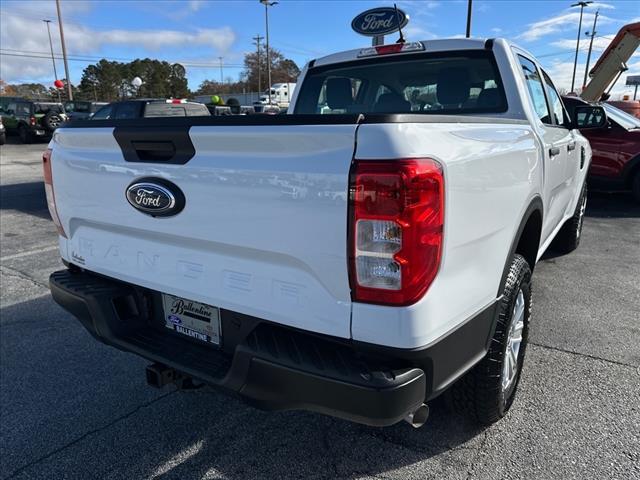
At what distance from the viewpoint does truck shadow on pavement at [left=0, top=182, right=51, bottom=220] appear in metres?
8.51

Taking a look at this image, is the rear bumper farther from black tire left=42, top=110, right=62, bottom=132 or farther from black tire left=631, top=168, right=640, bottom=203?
black tire left=42, top=110, right=62, bottom=132

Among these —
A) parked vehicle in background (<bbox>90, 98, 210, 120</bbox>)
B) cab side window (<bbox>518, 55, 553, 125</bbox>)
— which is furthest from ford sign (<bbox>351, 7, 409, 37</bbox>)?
parked vehicle in background (<bbox>90, 98, 210, 120</bbox>)

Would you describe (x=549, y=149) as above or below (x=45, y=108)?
below

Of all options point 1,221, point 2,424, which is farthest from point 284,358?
point 1,221

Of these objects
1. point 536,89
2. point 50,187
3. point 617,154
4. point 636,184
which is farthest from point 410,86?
point 636,184

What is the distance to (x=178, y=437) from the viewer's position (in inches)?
100

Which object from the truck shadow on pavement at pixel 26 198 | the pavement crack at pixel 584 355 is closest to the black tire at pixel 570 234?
the pavement crack at pixel 584 355

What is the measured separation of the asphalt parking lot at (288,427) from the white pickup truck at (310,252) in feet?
0.84

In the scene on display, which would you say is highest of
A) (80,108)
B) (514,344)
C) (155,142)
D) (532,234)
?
(80,108)

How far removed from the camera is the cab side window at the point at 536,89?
3.37 meters

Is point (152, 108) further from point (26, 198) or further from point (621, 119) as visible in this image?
point (621, 119)

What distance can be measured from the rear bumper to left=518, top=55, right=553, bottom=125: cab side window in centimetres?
244

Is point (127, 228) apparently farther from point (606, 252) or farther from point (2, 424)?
point (606, 252)

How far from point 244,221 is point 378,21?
8.04 ft
